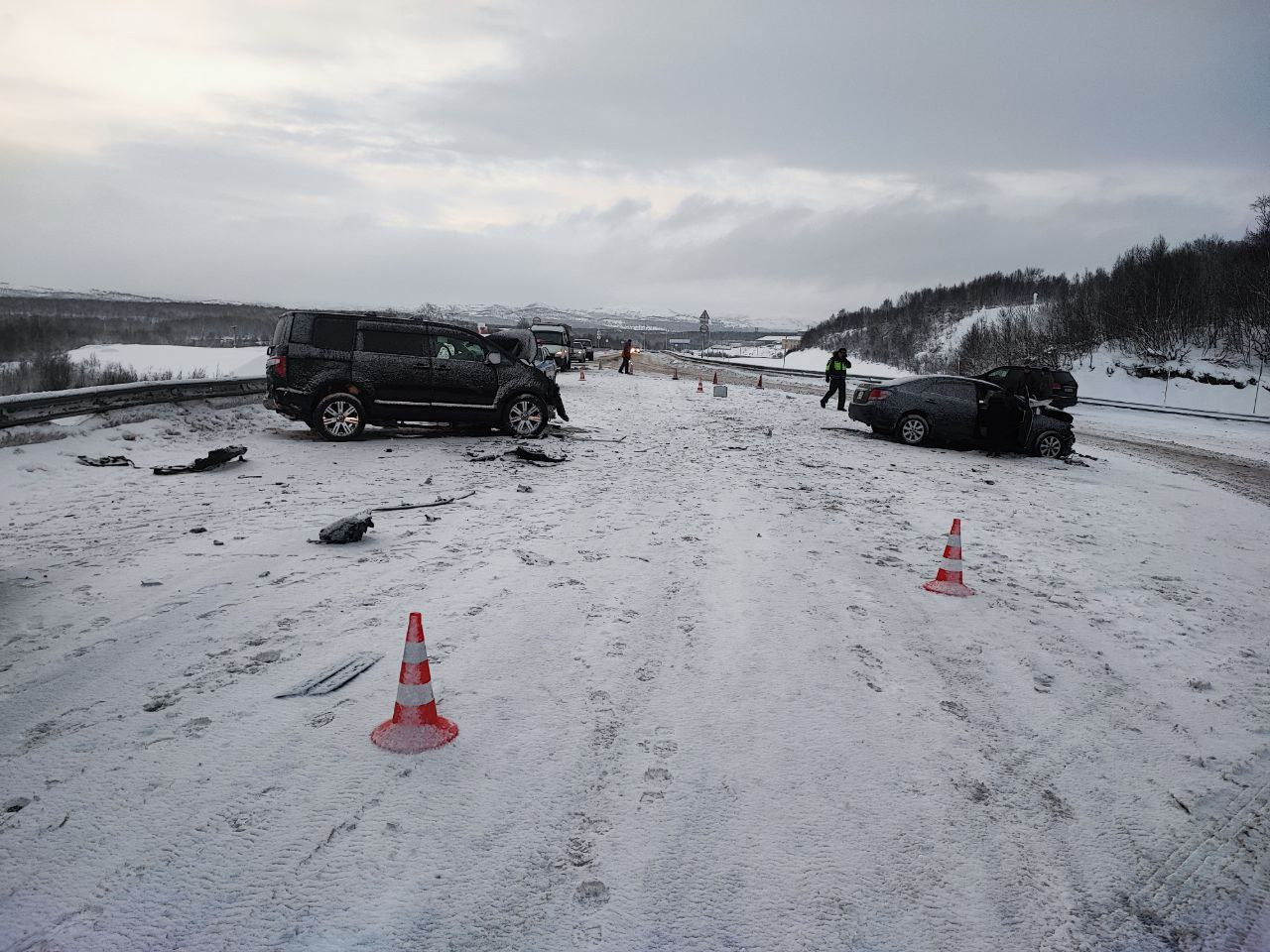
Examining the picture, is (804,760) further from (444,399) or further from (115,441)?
(115,441)

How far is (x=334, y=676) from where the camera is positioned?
3.82 metres

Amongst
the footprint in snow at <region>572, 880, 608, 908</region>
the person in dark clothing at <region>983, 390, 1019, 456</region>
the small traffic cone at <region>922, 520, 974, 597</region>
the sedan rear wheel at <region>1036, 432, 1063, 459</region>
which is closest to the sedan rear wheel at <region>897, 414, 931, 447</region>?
the person in dark clothing at <region>983, 390, 1019, 456</region>

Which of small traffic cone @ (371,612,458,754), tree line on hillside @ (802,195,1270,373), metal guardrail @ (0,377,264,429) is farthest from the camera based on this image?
tree line on hillside @ (802,195,1270,373)

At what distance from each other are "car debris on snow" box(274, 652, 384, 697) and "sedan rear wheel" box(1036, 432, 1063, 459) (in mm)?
13166

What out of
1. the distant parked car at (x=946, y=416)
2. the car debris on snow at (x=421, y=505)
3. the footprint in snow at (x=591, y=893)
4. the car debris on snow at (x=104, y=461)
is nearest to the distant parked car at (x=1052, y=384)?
the distant parked car at (x=946, y=416)

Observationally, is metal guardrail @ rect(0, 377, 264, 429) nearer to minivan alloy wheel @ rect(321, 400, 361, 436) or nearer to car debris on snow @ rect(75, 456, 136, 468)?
car debris on snow @ rect(75, 456, 136, 468)

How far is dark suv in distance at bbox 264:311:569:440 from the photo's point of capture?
11008 millimetres

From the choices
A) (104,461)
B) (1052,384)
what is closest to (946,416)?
(1052,384)

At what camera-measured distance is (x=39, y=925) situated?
86.5 inches

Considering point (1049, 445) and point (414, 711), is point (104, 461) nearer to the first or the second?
point (414, 711)

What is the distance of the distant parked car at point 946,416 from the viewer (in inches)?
520

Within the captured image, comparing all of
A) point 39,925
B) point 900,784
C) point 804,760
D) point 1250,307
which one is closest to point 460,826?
point 39,925

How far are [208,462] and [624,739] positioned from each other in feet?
26.3

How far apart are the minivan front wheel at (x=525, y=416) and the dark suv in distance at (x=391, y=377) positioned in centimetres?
2
